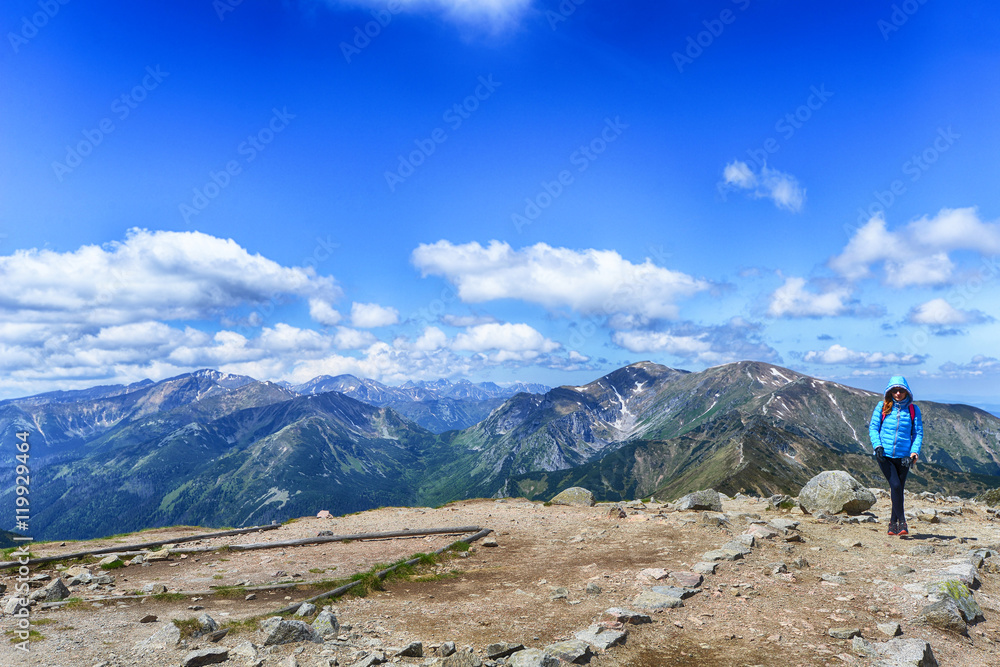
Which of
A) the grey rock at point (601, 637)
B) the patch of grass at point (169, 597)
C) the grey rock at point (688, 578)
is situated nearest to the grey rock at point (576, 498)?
the grey rock at point (688, 578)

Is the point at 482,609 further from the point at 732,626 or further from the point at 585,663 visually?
the point at 732,626

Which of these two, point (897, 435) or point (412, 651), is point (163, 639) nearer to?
point (412, 651)

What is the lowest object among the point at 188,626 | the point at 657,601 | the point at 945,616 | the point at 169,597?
the point at 169,597

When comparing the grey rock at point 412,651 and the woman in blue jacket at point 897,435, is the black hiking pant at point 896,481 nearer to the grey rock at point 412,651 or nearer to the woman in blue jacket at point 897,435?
the woman in blue jacket at point 897,435

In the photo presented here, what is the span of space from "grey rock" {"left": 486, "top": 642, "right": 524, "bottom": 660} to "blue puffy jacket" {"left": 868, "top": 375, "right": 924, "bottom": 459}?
14664 mm

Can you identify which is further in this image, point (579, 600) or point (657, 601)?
point (579, 600)

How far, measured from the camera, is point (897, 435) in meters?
17.2

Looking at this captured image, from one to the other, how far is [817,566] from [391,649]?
11.9 m

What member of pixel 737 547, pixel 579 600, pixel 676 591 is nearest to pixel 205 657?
pixel 579 600

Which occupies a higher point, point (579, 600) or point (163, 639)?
point (163, 639)

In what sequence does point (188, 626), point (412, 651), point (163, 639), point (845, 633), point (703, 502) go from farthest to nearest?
1. point (703, 502)
2. point (188, 626)
3. point (163, 639)
4. point (845, 633)
5. point (412, 651)

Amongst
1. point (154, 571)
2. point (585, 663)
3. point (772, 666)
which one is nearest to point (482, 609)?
point (585, 663)

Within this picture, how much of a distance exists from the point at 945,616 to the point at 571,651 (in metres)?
7.42

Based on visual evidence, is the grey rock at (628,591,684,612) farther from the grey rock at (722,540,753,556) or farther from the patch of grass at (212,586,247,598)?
the patch of grass at (212,586,247,598)
